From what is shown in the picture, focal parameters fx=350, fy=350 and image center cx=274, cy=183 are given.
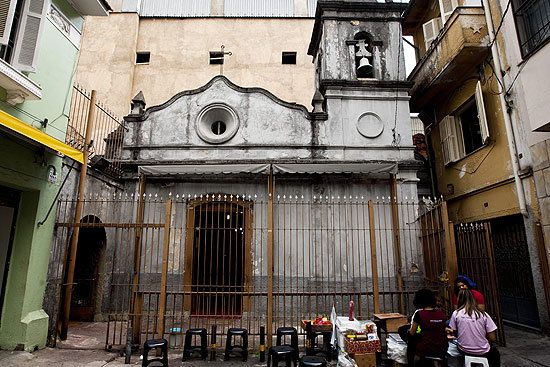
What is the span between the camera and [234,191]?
32.6 feet

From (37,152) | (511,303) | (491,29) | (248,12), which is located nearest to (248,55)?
(248,12)

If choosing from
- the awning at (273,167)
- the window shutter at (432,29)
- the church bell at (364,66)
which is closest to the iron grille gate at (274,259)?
the awning at (273,167)

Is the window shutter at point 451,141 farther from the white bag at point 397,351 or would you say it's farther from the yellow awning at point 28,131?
the yellow awning at point 28,131


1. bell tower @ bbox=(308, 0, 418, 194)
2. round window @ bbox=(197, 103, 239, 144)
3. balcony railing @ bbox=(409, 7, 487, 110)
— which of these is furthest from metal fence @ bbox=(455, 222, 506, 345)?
round window @ bbox=(197, 103, 239, 144)

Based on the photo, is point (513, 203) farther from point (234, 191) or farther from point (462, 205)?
point (234, 191)

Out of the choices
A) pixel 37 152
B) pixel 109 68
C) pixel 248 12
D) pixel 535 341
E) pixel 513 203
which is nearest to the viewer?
pixel 37 152

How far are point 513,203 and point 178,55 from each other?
15659 mm

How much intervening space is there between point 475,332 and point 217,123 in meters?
8.67

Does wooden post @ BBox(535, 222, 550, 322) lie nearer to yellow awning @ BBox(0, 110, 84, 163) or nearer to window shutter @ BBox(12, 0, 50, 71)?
yellow awning @ BBox(0, 110, 84, 163)

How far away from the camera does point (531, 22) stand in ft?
25.7

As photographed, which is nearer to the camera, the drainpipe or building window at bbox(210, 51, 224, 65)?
the drainpipe

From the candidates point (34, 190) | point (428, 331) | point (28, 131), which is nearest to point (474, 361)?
point (428, 331)

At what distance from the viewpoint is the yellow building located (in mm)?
8008

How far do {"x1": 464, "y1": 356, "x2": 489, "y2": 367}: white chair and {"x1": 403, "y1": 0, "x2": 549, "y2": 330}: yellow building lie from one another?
394 cm
